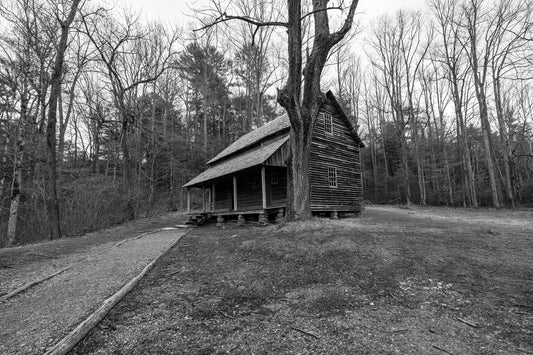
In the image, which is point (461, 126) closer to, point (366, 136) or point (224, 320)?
point (366, 136)

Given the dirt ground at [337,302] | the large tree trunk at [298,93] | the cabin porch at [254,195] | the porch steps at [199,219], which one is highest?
the large tree trunk at [298,93]

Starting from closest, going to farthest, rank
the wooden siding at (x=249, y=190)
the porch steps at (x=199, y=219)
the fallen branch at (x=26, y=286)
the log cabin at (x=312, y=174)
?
the fallen branch at (x=26, y=286), the log cabin at (x=312, y=174), the wooden siding at (x=249, y=190), the porch steps at (x=199, y=219)

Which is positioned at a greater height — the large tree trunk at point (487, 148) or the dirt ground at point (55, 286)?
the large tree trunk at point (487, 148)

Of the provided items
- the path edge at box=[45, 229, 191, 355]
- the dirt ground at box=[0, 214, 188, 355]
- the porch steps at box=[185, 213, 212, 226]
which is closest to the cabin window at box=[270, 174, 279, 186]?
the porch steps at box=[185, 213, 212, 226]

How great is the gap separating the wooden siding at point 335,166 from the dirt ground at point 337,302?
8519 millimetres

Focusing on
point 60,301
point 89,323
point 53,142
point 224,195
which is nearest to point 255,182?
point 224,195

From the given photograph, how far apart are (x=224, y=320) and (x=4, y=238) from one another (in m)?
14.9

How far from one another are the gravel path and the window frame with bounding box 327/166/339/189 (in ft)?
36.4

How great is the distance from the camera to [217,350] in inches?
113

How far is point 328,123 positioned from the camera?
16703 mm

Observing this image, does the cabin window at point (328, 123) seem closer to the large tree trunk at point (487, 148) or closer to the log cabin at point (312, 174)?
the log cabin at point (312, 174)

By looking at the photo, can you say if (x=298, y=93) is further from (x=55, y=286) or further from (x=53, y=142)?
(x=53, y=142)

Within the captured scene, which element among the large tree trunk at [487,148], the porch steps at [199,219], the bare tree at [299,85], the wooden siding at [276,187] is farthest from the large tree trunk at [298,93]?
the large tree trunk at [487,148]

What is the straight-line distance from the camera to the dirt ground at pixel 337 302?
2.96 meters
